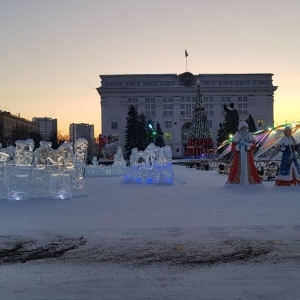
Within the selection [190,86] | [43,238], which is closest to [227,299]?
[43,238]

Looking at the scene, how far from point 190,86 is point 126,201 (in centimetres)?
9031

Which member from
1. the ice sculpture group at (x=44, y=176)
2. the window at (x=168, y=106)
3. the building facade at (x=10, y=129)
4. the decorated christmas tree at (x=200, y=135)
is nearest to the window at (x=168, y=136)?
the window at (x=168, y=106)

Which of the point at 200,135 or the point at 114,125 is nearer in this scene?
the point at 200,135

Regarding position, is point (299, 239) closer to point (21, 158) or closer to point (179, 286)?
point (179, 286)

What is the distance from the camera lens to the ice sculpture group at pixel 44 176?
14414 mm

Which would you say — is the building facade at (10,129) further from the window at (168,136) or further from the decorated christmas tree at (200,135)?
the decorated christmas tree at (200,135)

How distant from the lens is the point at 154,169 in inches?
862

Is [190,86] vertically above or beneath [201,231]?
above

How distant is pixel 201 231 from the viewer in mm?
8469

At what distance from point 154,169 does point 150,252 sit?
15.2 metres

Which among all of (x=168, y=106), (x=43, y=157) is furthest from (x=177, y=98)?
(x=43, y=157)

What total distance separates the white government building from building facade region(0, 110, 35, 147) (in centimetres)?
1978

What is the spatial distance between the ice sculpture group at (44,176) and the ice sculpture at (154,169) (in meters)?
6.08

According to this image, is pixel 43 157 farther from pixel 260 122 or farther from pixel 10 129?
pixel 10 129
